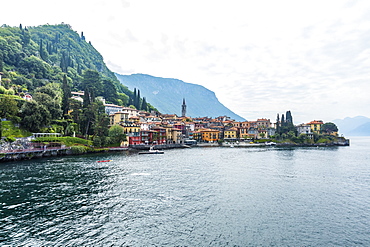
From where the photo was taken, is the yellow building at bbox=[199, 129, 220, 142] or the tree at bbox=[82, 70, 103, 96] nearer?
the yellow building at bbox=[199, 129, 220, 142]

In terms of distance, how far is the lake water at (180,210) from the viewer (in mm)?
16078

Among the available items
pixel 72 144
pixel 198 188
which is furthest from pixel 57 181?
pixel 72 144

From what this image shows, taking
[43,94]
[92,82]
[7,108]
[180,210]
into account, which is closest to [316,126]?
[92,82]

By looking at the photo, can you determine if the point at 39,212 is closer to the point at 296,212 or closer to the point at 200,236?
the point at 200,236

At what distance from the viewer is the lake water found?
633 inches

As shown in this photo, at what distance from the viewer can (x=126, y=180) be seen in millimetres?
33000

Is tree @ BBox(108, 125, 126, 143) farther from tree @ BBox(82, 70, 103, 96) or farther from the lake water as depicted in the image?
tree @ BBox(82, 70, 103, 96)

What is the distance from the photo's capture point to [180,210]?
69.6 ft

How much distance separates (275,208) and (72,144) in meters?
61.9

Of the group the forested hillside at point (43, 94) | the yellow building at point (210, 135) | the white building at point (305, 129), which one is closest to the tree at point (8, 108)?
the forested hillside at point (43, 94)

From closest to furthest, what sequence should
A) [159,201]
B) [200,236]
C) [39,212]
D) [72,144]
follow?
[200,236] → [39,212] → [159,201] → [72,144]

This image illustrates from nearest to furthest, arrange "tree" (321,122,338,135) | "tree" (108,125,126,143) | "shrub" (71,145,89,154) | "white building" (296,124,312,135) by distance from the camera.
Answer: "shrub" (71,145,89,154) < "tree" (108,125,126,143) < "white building" (296,124,312,135) < "tree" (321,122,338,135)

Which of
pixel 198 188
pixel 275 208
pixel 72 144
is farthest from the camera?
pixel 72 144

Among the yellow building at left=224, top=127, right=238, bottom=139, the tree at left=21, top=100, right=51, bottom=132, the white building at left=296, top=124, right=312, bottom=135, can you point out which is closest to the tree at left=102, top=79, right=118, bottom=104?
the tree at left=21, top=100, right=51, bottom=132
